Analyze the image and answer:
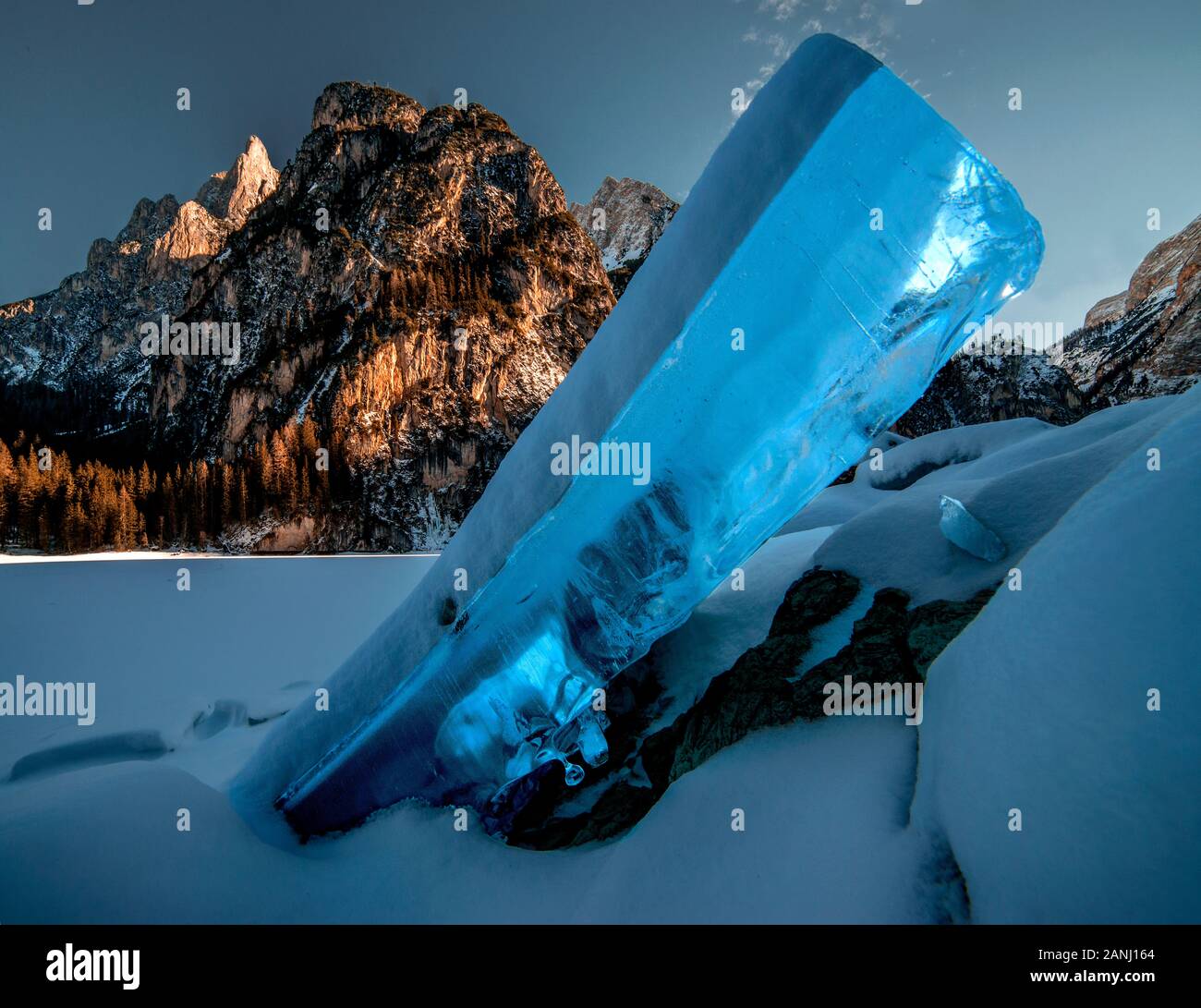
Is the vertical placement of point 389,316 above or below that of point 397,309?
below

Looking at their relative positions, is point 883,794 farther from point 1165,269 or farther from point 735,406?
point 1165,269

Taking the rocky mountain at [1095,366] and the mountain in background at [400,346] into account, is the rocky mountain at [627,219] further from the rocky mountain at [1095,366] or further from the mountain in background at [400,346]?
the rocky mountain at [1095,366]

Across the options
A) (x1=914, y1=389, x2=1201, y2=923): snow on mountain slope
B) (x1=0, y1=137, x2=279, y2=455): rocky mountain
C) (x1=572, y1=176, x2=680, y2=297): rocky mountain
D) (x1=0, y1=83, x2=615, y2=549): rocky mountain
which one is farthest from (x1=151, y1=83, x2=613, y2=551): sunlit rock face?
(x1=914, y1=389, x2=1201, y2=923): snow on mountain slope

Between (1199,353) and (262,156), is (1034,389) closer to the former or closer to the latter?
(1199,353)

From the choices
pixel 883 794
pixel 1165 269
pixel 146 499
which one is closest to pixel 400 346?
pixel 146 499
